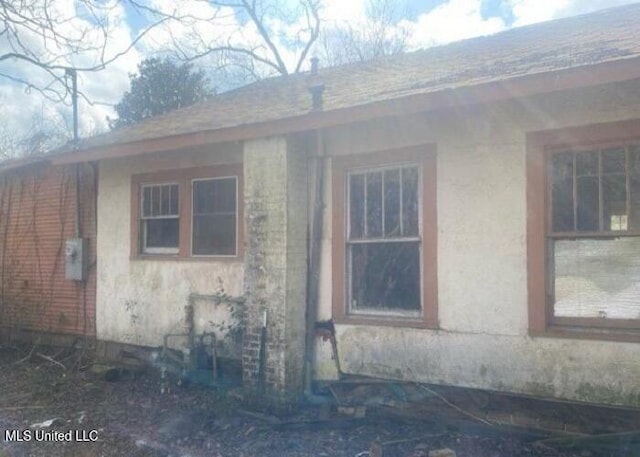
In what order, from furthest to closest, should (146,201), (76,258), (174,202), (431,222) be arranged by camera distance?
(76,258)
(146,201)
(174,202)
(431,222)

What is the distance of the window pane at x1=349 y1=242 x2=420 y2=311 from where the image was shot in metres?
5.87

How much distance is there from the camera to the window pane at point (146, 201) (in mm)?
8141

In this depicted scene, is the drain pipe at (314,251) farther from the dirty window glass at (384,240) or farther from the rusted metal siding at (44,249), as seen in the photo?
the rusted metal siding at (44,249)

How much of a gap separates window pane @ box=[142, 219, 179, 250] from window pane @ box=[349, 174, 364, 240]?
115 inches

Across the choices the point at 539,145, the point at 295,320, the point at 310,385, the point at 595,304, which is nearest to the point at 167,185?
the point at 295,320

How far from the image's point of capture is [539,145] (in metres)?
5.10

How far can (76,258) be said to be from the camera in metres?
8.77

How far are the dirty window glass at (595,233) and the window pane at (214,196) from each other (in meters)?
4.06

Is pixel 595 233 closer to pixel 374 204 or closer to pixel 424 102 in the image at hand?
pixel 424 102

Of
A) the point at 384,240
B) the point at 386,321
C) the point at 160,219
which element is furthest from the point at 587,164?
the point at 160,219

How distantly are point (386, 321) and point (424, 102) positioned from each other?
244cm

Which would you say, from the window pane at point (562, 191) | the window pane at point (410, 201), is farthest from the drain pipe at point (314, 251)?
the window pane at point (562, 191)

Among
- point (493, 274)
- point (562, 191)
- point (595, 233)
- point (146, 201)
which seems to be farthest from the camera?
point (146, 201)

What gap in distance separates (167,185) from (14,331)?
471 centimetres
